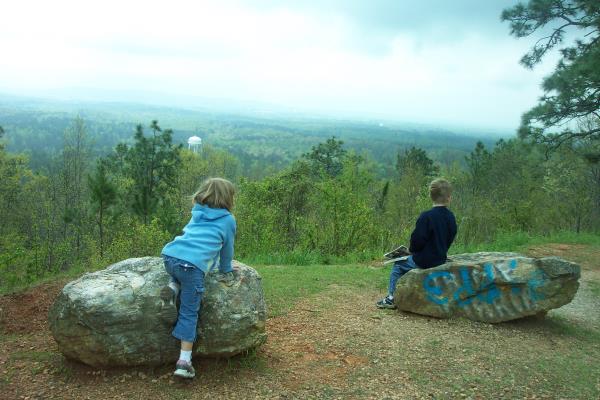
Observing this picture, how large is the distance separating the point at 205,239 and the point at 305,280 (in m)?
4.28

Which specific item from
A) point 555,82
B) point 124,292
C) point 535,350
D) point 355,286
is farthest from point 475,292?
point 555,82

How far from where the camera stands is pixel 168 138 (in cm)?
2742

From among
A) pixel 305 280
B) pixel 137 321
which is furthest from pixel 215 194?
pixel 305 280

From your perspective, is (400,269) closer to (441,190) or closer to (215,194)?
(441,190)

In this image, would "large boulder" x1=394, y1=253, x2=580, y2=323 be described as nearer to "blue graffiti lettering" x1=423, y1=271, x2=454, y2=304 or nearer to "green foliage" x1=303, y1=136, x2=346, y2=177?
"blue graffiti lettering" x1=423, y1=271, x2=454, y2=304

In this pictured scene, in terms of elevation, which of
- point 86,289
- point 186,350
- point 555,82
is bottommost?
point 186,350

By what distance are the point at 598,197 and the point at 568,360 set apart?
62.1 feet

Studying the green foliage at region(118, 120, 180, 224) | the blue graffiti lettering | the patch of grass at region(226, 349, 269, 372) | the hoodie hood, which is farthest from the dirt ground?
the green foliage at region(118, 120, 180, 224)

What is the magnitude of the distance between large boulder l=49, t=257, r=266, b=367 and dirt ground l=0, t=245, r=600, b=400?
207 mm

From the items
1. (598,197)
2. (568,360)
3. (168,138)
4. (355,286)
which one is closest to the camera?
(568,360)

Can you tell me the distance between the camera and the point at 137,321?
434 centimetres

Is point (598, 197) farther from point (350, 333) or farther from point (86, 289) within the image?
point (86, 289)

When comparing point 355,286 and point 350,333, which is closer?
point 350,333

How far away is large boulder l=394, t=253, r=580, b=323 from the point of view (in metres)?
6.17
